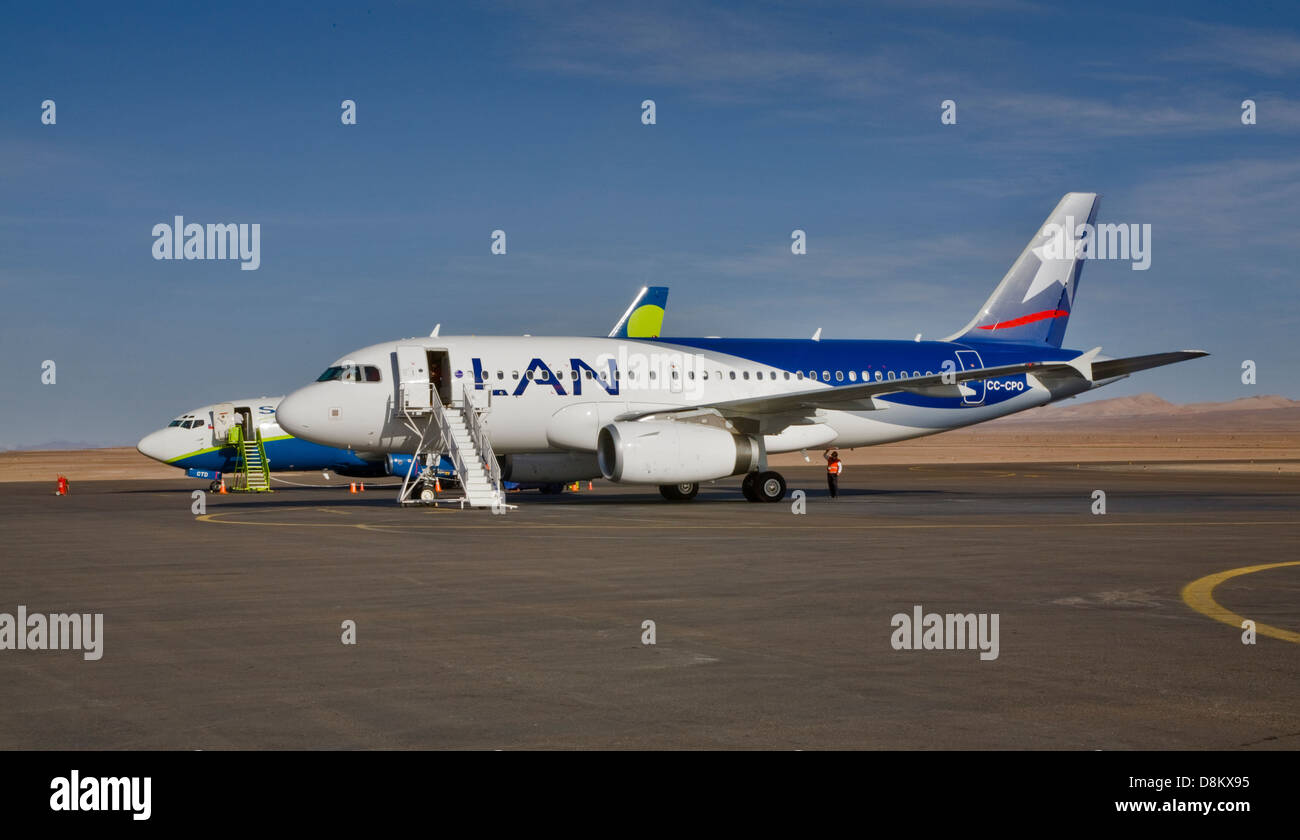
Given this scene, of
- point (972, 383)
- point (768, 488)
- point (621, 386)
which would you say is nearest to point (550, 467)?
point (621, 386)

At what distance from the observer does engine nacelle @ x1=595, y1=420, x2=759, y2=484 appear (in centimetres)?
2959

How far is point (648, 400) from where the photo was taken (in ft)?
109

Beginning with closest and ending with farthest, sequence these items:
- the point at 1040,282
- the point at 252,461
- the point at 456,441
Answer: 1. the point at 456,441
2. the point at 1040,282
3. the point at 252,461

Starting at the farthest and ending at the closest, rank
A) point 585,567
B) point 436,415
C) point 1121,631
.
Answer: point 436,415 → point 585,567 → point 1121,631

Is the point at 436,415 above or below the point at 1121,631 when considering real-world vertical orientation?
above

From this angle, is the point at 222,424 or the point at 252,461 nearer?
the point at 252,461

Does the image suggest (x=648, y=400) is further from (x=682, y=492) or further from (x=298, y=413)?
(x=298, y=413)

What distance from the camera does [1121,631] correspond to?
10797 millimetres

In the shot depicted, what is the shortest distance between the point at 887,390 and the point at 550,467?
29.6 feet

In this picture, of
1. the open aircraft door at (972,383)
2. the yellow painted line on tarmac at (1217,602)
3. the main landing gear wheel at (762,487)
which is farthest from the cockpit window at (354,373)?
the yellow painted line on tarmac at (1217,602)

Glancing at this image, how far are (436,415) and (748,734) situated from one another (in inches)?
960

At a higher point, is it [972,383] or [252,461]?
[972,383]
